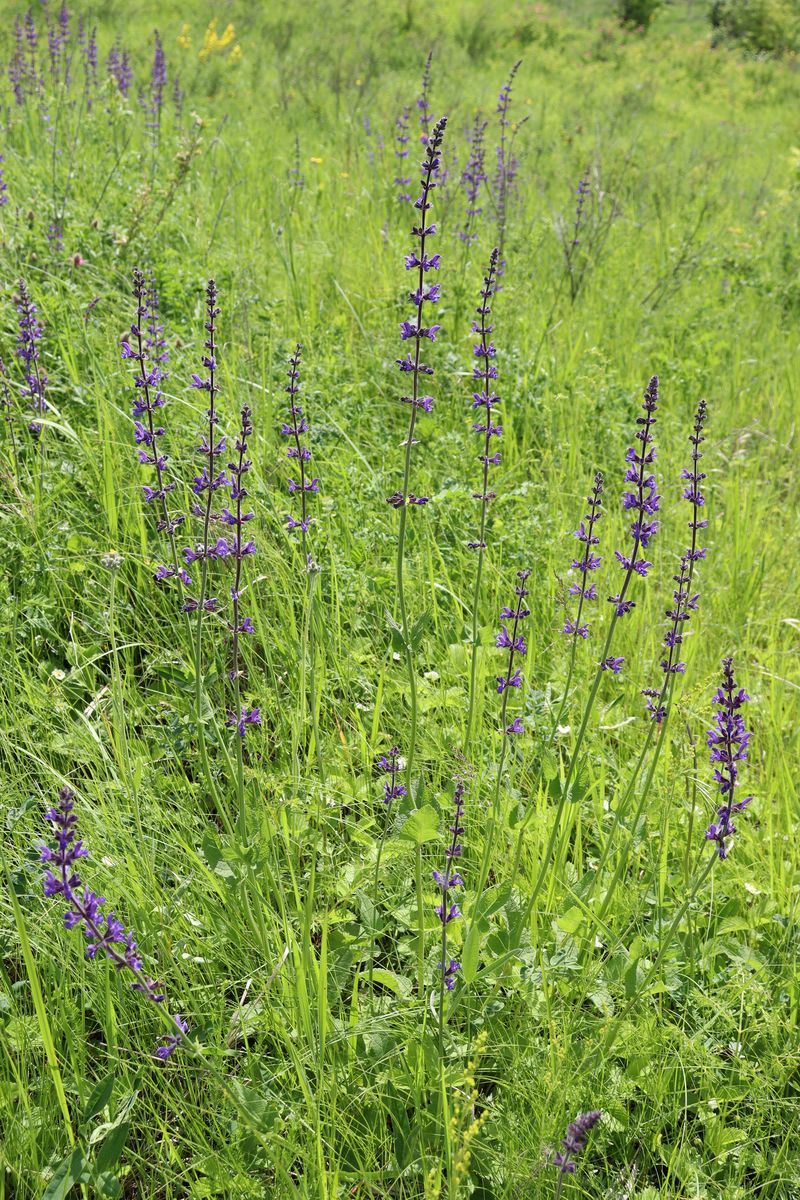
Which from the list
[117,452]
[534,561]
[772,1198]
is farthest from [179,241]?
[772,1198]

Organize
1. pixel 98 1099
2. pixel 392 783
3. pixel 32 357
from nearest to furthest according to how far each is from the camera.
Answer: pixel 98 1099 → pixel 392 783 → pixel 32 357

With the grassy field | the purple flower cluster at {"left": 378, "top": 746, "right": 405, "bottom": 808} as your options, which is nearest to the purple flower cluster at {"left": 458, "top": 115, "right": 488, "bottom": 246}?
the grassy field

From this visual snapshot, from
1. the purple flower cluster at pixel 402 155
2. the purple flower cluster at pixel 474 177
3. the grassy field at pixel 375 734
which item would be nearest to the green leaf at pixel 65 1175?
the grassy field at pixel 375 734

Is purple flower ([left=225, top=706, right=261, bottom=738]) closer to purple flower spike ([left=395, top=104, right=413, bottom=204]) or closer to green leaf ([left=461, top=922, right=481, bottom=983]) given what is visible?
green leaf ([left=461, top=922, right=481, bottom=983])

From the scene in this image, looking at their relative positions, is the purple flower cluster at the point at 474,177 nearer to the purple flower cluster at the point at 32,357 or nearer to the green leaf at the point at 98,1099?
the purple flower cluster at the point at 32,357

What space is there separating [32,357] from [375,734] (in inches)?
74.0

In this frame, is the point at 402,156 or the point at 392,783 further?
the point at 402,156

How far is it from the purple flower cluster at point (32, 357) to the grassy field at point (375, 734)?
3cm

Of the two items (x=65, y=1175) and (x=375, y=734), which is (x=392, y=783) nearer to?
(x=375, y=734)

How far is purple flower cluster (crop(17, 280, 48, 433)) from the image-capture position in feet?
10.3

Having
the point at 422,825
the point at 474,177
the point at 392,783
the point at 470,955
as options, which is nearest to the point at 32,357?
the point at 392,783

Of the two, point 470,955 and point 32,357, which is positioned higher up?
point 32,357

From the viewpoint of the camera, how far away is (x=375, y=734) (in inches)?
97.9

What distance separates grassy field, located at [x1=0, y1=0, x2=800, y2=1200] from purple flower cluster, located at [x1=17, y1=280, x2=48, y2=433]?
0.08 feet
